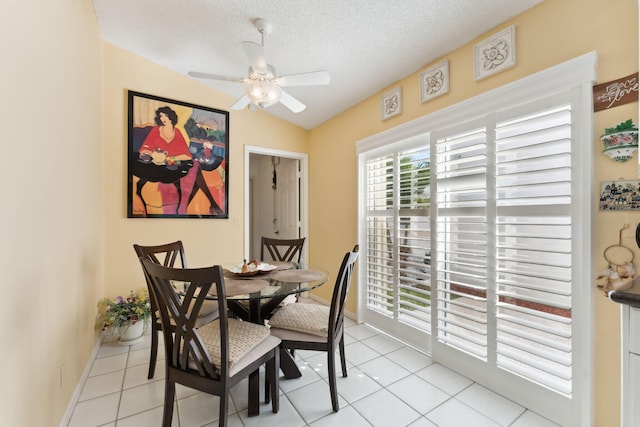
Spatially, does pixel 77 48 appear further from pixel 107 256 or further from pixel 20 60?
pixel 107 256

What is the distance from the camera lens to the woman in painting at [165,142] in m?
2.98

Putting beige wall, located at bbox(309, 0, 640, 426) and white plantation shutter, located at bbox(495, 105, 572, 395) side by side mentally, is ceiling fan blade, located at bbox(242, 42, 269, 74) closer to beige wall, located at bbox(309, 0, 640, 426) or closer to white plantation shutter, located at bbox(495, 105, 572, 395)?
beige wall, located at bbox(309, 0, 640, 426)

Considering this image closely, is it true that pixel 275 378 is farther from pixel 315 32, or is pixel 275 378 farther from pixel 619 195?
pixel 315 32

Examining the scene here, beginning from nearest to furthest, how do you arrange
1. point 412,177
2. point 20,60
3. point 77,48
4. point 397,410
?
point 20,60
point 397,410
point 77,48
point 412,177

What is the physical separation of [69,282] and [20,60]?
1.31 meters

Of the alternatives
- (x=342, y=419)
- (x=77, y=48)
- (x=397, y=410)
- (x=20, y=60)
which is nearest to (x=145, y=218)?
(x=77, y=48)

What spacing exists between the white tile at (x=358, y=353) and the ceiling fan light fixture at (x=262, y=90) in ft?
7.07

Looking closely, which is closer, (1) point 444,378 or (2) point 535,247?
(2) point 535,247

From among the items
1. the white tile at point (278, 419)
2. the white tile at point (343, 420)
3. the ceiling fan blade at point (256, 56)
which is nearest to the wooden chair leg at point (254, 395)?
the white tile at point (278, 419)

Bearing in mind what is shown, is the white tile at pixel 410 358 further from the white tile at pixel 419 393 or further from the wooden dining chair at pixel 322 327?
the wooden dining chair at pixel 322 327

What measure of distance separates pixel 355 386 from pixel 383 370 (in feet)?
1.05

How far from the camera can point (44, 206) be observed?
137cm

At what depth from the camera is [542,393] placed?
167 centimetres

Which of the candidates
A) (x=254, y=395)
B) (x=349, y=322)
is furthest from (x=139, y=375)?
(x=349, y=322)
